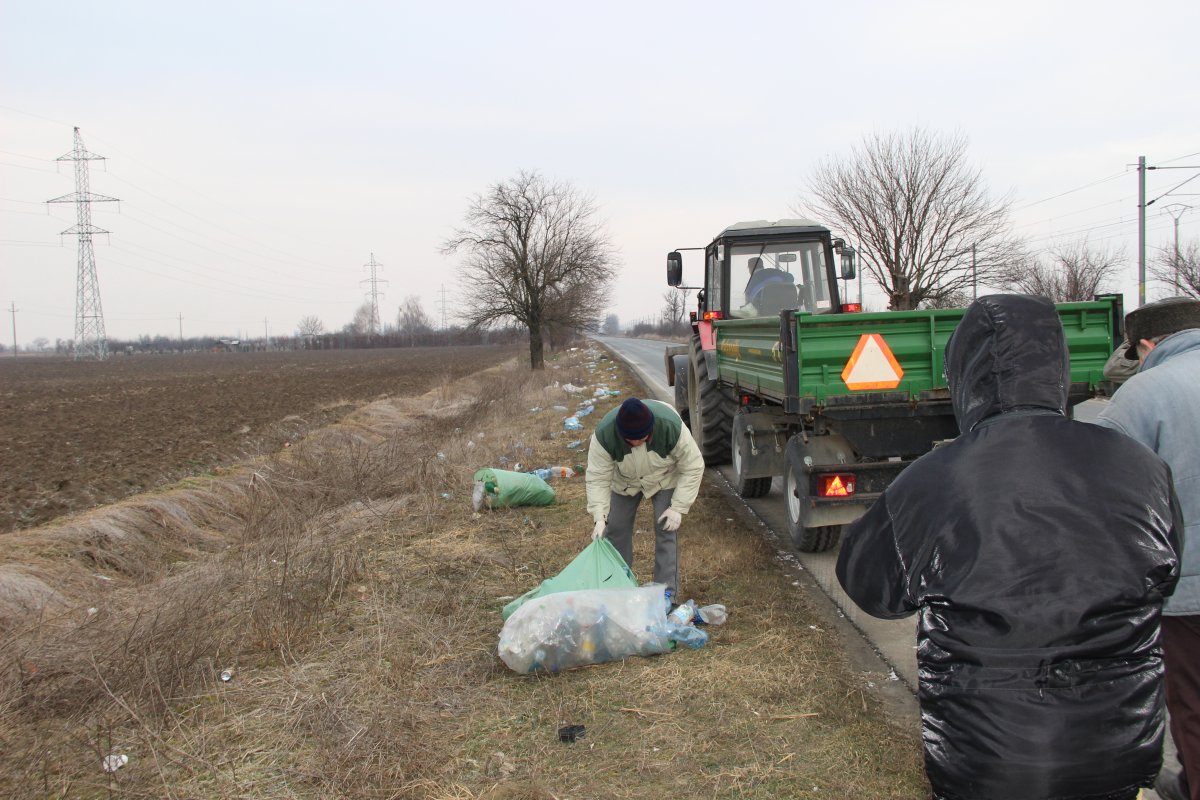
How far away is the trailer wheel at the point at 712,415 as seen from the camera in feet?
29.3

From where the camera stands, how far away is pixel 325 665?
4.25 m

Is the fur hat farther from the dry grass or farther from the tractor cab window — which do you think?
the tractor cab window

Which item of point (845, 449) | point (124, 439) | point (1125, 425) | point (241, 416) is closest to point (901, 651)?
point (845, 449)

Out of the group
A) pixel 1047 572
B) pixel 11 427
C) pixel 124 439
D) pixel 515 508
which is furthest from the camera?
pixel 11 427

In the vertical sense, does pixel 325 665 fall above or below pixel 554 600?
below

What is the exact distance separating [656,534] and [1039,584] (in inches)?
130

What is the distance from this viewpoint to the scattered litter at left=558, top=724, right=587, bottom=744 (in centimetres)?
354

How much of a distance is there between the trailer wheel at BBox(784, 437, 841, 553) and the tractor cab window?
3.24m

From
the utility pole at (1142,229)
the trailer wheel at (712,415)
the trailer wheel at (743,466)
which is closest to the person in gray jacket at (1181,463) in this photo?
the trailer wheel at (743,466)

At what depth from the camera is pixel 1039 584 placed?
1.64 metres

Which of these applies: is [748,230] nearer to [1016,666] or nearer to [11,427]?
[1016,666]

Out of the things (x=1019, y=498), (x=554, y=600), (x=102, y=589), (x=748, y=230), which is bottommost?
(x=102, y=589)

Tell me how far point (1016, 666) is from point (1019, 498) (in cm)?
33

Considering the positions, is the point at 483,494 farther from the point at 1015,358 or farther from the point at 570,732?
the point at 1015,358
